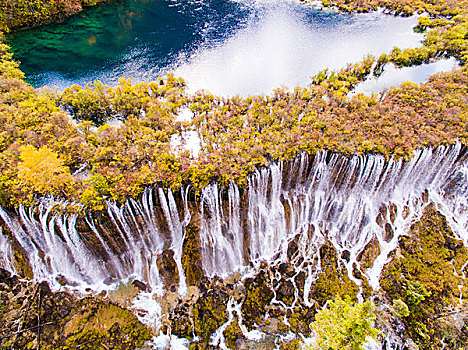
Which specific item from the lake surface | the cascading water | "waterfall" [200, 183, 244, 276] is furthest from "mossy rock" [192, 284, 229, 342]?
the lake surface

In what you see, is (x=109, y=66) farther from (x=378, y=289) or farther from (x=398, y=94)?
(x=378, y=289)

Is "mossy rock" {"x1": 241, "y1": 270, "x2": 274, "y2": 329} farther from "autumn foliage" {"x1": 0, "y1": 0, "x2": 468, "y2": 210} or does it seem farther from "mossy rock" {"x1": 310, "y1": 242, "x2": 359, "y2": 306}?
"autumn foliage" {"x1": 0, "y1": 0, "x2": 468, "y2": 210}

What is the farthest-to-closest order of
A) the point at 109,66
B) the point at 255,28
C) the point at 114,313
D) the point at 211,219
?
the point at 255,28
the point at 109,66
the point at 211,219
the point at 114,313

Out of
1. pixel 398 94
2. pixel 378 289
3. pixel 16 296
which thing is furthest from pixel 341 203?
pixel 16 296

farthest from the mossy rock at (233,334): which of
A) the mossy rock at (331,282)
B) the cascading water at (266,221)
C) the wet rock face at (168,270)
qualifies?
the mossy rock at (331,282)

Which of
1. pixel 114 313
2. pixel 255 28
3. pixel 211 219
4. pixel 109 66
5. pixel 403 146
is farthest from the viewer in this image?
pixel 255 28

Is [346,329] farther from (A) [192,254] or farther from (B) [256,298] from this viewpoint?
(A) [192,254]
